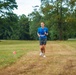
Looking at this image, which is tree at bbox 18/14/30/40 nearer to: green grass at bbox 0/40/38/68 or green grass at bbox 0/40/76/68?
green grass at bbox 0/40/76/68

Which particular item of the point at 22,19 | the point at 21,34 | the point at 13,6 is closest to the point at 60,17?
the point at 13,6

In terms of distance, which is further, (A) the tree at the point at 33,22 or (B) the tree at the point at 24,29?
(B) the tree at the point at 24,29

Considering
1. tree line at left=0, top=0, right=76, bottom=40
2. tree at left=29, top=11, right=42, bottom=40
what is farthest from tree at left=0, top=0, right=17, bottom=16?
tree at left=29, top=11, right=42, bottom=40

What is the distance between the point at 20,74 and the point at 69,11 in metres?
62.5

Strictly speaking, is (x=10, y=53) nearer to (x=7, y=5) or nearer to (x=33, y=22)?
(x=7, y=5)

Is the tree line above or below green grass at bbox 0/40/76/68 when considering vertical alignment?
above

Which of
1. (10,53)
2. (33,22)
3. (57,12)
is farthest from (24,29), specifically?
(10,53)

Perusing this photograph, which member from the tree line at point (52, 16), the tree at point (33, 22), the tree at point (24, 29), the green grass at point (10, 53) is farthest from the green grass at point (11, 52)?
the tree at point (24, 29)

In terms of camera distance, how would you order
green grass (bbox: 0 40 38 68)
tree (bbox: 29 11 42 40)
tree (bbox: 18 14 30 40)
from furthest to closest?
tree (bbox: 18 14 30 40)
tree (bbox: 29 11 42 40)
green grass (bbox: 0 40 38 68)

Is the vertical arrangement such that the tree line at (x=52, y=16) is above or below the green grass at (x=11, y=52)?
above

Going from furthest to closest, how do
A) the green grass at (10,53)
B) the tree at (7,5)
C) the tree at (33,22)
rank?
1. the tree at (33,22)
2. the tree at (7,5)
3. the green grass at (10,53)

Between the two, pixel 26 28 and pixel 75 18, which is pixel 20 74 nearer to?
pixel 75 18

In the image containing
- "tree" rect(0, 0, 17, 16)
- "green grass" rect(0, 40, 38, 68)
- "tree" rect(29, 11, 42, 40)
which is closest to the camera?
"green grass" rect(0, 40, 38, 68)

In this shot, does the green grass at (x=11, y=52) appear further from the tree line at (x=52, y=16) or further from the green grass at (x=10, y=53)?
the tree line at (x=52, y=16)
